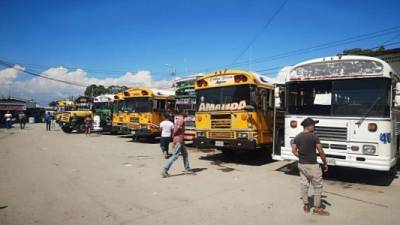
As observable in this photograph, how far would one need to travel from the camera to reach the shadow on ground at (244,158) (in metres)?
11.8

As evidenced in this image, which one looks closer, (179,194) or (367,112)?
(179,194)

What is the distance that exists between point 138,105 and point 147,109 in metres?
0.83

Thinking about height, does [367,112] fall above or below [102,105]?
below

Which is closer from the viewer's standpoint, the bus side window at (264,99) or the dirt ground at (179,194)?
the dirt ground at (179,194)

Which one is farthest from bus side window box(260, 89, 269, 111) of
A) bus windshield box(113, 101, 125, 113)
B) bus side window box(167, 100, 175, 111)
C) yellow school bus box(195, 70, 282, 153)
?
bus windshield box(113, 101, 125, 113)

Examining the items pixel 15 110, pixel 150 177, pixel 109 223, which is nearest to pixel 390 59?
pixel 150 177

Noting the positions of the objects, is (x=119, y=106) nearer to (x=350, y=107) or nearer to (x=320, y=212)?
(x=350, y=107)

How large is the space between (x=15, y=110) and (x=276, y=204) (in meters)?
Result: 59.8

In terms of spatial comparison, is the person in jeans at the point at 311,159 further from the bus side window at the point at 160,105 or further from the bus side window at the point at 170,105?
the bus side window at the point at 170,105

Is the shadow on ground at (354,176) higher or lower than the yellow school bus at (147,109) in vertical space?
lower

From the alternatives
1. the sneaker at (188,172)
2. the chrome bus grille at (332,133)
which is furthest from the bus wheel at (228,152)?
the chrome bus grille at (332,133)

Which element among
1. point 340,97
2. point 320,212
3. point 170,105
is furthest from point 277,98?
point 170,105

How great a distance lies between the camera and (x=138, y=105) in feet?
63.1

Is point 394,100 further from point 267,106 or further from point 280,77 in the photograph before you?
point 267,106
